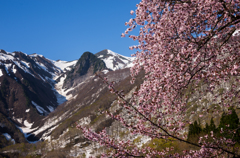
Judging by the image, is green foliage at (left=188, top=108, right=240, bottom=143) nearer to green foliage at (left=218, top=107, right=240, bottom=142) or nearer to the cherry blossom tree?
green foliage at (left=218, top=107, right=240, bottom=142)

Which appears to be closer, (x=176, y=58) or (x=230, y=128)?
(x=176, y=58)

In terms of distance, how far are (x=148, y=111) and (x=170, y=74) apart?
2.08 meters

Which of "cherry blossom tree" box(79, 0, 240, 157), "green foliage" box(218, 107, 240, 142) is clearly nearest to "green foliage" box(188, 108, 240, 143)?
"green foliage" box(218, 107, 240, 142)

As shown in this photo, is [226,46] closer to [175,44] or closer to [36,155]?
[175,44]

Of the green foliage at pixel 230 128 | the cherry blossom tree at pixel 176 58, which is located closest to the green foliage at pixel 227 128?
the green foliage at pixel 230 128

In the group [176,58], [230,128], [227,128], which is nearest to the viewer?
[176,58]

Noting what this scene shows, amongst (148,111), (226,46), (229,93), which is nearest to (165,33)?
(226,46)

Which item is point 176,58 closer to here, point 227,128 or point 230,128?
point 227,128

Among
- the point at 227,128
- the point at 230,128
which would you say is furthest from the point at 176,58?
the point at 230,128

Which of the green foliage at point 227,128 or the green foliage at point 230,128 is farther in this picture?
the green foliage at point 227,128

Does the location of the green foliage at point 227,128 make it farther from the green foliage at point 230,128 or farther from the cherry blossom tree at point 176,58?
the cherry blossom tree at point 176,58

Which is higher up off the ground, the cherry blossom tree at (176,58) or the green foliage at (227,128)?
the cherry blossom tree at (176,58)

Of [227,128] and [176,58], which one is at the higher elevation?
[176,58]

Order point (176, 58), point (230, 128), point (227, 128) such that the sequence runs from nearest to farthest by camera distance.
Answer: point (176, 58), point (227, 128), point (230, 128)
